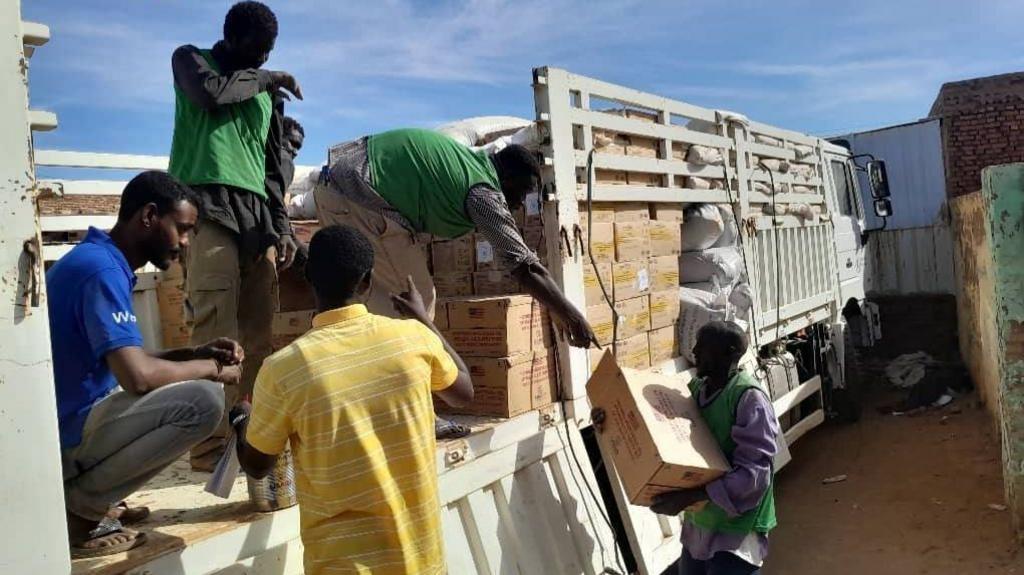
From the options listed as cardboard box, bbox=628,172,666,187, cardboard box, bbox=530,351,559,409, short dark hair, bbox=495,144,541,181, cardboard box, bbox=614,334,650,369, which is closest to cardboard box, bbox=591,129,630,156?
cardboard box, bbox=628,172,666,187

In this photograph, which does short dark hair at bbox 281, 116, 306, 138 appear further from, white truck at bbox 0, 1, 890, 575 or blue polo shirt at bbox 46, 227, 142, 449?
blue polo shirt at bbox 46, 227, 142, 449

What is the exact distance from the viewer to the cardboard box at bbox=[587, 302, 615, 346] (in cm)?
382

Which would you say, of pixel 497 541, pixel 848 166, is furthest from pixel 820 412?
pixel 497 541

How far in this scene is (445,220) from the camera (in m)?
3.36

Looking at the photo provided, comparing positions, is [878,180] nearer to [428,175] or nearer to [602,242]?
[602,242]

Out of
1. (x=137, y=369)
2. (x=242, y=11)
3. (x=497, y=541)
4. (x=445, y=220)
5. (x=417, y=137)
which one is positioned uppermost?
(x=242, y=11)

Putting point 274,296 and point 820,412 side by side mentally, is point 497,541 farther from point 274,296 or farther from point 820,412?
point 820,412

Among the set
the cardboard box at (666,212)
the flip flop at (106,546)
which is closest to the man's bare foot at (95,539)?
the flip flop at (106,546)

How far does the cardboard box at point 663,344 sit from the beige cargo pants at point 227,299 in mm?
2119

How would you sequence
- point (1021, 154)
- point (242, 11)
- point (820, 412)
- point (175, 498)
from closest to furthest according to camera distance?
point (175, 498) → point (242, 11) → point (820, 412) → point (1021, 154)

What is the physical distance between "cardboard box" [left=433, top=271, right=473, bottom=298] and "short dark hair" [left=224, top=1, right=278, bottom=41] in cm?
150

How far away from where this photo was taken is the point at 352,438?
1.79m

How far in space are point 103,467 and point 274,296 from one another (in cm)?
132

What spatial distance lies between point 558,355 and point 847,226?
5.34 meters
